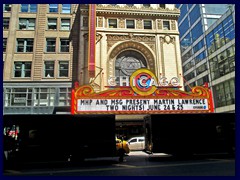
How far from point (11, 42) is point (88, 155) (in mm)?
20289

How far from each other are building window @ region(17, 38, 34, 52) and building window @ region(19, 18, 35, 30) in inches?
69.8

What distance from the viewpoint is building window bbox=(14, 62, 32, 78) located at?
26.2 metres

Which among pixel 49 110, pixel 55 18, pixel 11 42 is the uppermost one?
pixel 55 18

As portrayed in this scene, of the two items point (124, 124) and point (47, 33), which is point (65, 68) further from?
point (124, 124)

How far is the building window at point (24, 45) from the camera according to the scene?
88.8 feet

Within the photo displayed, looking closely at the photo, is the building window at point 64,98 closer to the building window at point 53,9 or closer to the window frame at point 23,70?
the window frame at point 23,70

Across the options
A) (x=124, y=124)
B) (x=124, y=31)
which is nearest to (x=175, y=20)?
(x=124, y=31)

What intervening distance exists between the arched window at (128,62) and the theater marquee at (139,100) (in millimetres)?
6378

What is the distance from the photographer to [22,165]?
12891 millimetres

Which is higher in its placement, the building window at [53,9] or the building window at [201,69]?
A: the building window at [53,9]

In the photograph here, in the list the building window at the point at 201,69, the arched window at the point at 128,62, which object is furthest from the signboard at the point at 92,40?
the building window at the point at 201,69

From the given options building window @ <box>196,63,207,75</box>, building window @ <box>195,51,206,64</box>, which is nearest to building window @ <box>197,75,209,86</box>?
building window @ <box>196,63,207,75</box>

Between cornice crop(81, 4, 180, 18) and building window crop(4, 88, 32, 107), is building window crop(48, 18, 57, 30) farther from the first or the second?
building window crop(4, 88, 32, 107)

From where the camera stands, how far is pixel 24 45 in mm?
27156
